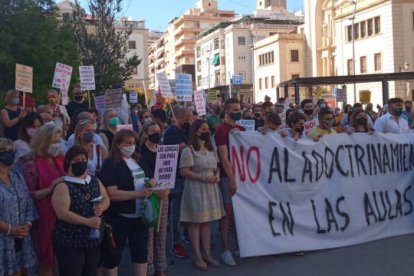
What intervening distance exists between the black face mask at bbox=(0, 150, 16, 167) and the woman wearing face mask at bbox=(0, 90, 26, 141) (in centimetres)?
396

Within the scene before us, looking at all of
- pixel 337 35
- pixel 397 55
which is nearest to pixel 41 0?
pixel 397 55

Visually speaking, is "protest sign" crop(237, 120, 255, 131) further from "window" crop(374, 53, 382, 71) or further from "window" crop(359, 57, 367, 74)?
"window" crop(359, 57, 367, 74)

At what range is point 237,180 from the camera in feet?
22.5

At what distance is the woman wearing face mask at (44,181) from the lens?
5176 mm

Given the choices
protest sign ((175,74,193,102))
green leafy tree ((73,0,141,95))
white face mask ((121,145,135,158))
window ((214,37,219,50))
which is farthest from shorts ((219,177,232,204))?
window ((214,37,219,50))

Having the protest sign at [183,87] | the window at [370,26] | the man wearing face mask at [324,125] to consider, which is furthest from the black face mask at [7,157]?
the window at [370,26]

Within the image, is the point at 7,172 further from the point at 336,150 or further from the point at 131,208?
the point at 336,150

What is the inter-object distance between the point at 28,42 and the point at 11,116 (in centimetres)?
2195

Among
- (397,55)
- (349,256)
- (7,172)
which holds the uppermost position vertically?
(397,55)

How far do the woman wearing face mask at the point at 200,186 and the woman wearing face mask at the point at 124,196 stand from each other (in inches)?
38.6

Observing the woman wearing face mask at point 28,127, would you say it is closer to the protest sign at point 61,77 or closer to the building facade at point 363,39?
the protest sign at point 61,77

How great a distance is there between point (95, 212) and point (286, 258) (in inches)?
118

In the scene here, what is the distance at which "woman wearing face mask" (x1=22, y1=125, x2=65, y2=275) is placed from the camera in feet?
17.0

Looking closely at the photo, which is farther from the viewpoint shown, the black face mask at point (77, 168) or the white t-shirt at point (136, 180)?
the white t-shirt at point (136, 180)
